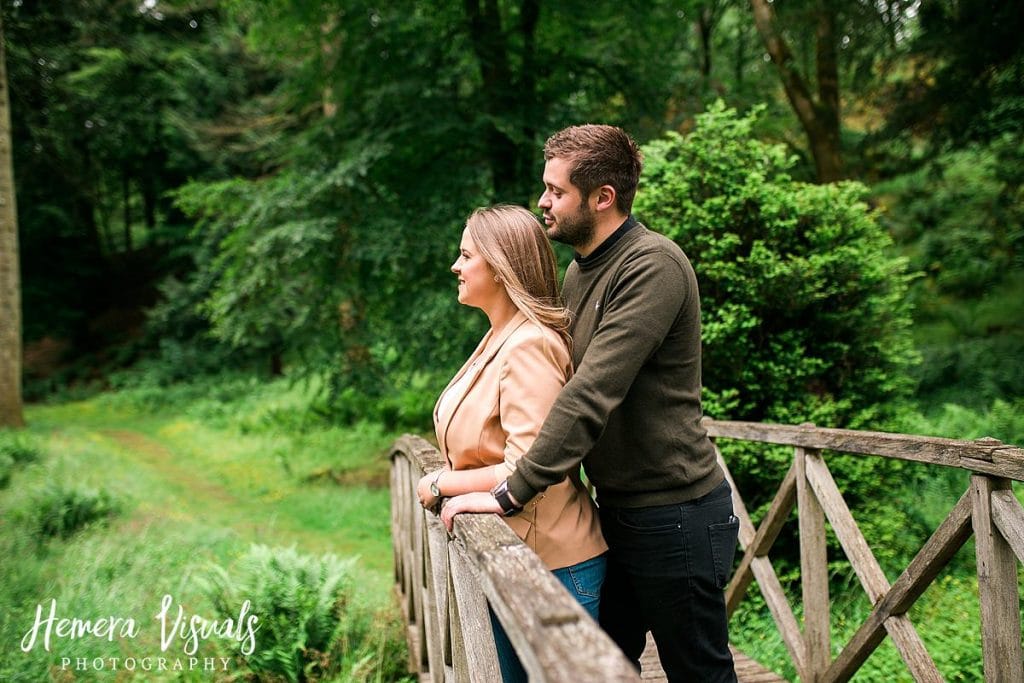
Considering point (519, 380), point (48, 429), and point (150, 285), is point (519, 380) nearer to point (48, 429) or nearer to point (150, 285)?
point (48, 429)

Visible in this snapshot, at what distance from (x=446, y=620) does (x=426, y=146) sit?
24.5 feet

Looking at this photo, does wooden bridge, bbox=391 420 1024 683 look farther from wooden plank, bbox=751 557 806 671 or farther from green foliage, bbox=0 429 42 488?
green foliage, bbox=0 429 42 488

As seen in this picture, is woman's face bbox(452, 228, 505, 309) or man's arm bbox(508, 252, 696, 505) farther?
woman's face bbox(452, 228, 505, 309)

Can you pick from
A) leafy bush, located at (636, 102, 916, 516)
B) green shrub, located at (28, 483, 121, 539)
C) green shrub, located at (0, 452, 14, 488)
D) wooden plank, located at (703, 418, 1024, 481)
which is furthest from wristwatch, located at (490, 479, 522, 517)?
green shrub, located at (0, 452, 14, 488)

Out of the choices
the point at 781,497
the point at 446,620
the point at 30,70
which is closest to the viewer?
the point at 446,620

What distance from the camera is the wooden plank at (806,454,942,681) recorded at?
9.12 ft

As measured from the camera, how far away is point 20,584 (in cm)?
586

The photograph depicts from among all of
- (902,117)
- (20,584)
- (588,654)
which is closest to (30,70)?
(20,584)

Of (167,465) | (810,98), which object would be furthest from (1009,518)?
(167,465)

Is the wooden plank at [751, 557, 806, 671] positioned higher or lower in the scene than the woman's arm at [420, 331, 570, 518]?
lower

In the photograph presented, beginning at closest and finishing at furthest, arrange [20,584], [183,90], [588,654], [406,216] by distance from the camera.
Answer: [588,654]
[20,584]
[406,216]
[183,90]

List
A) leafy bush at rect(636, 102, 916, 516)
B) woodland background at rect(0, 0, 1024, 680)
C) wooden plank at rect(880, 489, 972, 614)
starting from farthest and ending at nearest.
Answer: woodland background at rect(0, 0, 1024, 680), leafy bush at rect(636, 102, 916, 516), wooden plank at rect(880, 489, 972, 614)

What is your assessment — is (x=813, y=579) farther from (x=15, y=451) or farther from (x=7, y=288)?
(x=7, y=288)

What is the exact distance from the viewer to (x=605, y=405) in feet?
6.47
